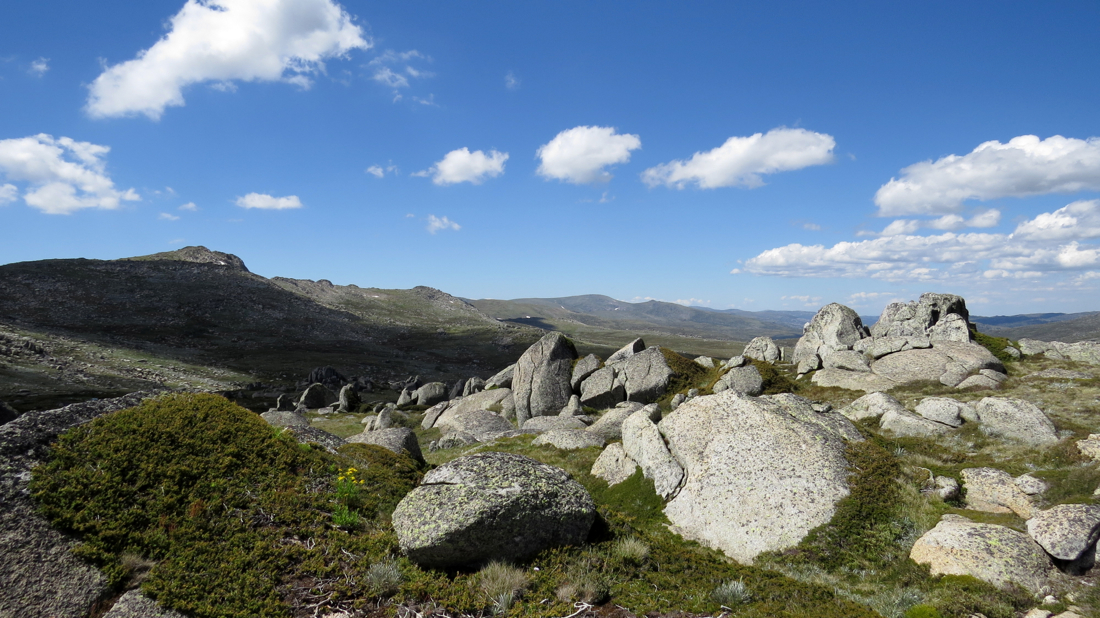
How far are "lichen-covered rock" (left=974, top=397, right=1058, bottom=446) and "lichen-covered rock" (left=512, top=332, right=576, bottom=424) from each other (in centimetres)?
3047

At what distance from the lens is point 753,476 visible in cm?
1669

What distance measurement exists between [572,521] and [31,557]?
959cm

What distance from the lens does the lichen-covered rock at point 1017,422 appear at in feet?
70.4

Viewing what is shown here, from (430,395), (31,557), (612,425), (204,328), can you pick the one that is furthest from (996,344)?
(204,328)

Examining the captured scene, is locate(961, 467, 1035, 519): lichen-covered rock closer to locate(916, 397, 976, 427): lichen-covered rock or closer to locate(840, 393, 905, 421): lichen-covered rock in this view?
locate(916, 397, 976, 427): lichen-covered rock

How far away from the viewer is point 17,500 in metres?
8.39

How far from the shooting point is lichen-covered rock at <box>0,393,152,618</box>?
7344 mm

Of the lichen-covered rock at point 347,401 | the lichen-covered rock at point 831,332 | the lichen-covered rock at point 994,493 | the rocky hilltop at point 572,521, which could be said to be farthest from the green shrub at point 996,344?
the lichen-covered rock at point 347,401

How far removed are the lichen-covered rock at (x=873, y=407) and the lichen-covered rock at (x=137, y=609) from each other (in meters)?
28.4

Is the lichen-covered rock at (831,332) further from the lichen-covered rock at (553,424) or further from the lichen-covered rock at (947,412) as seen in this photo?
the lichen-covered rock at (553,424)

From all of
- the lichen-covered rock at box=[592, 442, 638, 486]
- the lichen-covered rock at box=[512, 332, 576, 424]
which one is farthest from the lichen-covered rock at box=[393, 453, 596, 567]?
the lichen-covered rock at box=[512, 332, 576, 424]

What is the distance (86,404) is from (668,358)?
4198cm

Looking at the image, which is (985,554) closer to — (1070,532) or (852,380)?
(1070,532)

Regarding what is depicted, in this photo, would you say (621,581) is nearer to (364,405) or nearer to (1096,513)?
(1096,513)
